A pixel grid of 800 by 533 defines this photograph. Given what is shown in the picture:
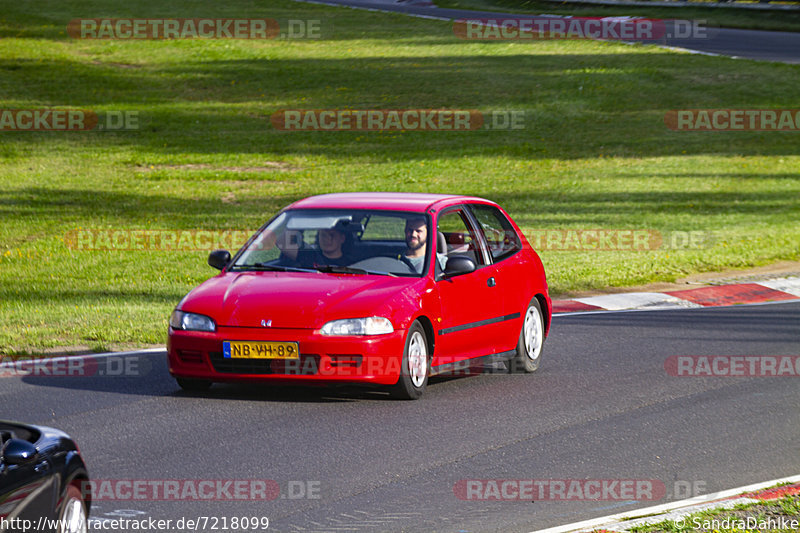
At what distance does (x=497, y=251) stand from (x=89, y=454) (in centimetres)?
457

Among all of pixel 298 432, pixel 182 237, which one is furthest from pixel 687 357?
pixel 182 237

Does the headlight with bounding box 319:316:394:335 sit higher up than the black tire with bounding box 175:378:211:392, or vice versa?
the headlight with bounding box 319:316:394:335

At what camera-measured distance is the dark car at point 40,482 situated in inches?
176

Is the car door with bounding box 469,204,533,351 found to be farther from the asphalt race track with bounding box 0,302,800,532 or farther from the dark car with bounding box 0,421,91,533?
the dark car with bounding box 0,421,91,533

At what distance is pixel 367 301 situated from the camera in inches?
356

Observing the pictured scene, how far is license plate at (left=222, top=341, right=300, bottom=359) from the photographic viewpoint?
28.9 feet

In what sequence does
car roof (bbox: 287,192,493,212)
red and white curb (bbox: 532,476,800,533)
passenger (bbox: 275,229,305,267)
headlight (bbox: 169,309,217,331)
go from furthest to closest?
1. car roof (bbox: 287,192,493,212)
2. passenger (bbox: 275,229,305,267)
3. headlight (bbox: 169,309,217,331)
4. red and white curb (bbox: 532,476,800,533)
